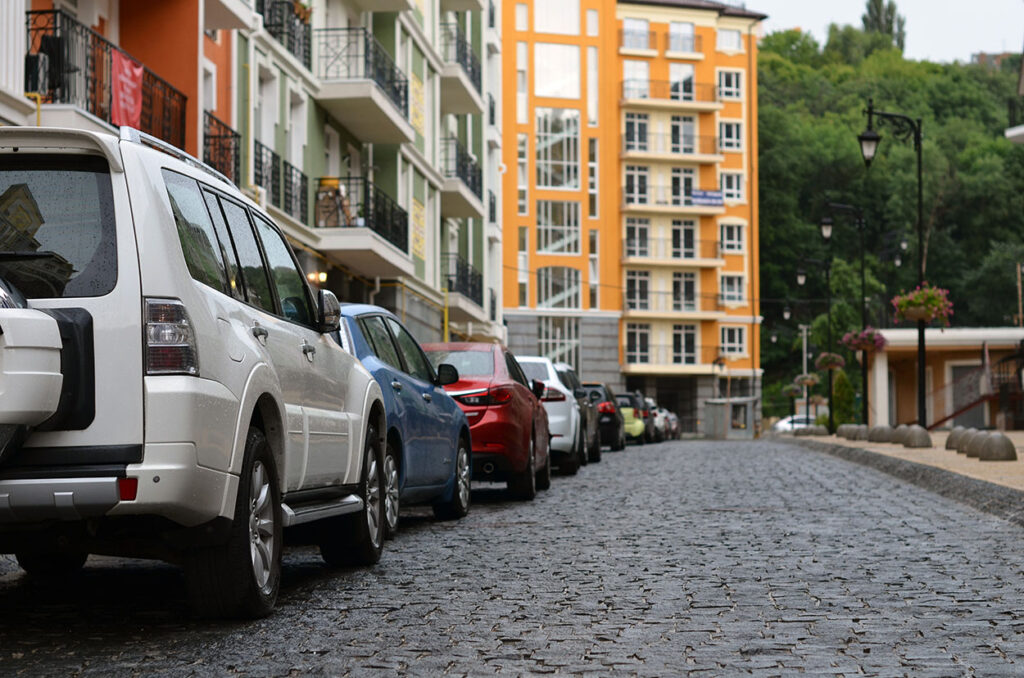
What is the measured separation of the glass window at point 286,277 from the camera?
8.06 meters

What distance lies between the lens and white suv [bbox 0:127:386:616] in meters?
5.93

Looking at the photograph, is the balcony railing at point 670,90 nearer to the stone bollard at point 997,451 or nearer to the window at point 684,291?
the window at point 684,291

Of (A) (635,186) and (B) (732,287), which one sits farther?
(B) (732,287)

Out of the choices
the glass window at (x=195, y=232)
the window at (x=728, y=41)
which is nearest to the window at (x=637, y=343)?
the window at (x=728, y=41)

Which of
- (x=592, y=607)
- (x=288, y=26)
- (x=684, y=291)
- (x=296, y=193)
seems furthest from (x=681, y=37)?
(x=592, y=607)

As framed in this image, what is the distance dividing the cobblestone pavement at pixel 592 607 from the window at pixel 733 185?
76.9 m

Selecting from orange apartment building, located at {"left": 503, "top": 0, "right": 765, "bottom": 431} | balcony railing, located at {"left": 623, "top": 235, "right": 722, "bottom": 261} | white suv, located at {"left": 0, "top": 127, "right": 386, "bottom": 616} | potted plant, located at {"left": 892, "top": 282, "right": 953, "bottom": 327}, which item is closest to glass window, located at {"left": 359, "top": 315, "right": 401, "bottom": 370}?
white suv, located at {"left": 0, "top": 127, "right": 386, "bottom": 616}

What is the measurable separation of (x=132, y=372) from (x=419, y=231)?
32.3 meters

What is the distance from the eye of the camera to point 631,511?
14.1 metres

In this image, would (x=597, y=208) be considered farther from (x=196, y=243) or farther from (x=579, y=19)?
(x=196, y=243)

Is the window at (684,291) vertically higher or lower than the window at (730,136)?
lower

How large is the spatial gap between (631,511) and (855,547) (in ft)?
12.5

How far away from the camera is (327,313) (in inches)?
336

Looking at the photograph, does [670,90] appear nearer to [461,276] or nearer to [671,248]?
[671,248]
